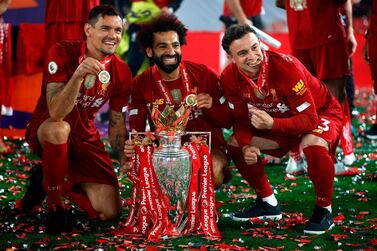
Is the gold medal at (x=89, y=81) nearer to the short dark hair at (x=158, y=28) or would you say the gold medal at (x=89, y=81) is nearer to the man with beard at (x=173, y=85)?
the man with beard at (x=173, y=85)

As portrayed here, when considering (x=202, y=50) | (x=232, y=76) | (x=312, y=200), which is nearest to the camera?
(x=232, y=76)

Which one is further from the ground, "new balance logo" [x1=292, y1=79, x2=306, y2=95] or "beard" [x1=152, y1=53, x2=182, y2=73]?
"beard" [x1=152, y1=53, x2=182, y2=73]

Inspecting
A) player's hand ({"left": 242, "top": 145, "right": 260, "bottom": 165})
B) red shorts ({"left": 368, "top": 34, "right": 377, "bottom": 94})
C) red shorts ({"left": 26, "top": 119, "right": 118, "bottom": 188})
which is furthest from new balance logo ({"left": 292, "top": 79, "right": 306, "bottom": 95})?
red shorts ({"left": 368, "top": 34, "right": 377, "bottom": 94})

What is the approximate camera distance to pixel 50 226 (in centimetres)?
451

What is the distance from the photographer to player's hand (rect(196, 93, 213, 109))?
4805mm

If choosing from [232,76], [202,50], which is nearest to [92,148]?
[232,76]

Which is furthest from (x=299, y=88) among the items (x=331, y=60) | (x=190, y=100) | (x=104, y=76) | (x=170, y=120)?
(x=331, y=60)

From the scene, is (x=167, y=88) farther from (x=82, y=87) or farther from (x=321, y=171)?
(x=321, y=171)

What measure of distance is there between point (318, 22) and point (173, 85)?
64.7 inches

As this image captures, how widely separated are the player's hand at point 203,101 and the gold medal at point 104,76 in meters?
0.54

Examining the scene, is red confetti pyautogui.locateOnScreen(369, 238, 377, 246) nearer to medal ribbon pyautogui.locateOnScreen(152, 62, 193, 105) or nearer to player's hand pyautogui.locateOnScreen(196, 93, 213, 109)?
player's hand pyautogui.locateOnScreen(196, 93, 213, 109)

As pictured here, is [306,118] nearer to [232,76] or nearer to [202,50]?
[232,76]

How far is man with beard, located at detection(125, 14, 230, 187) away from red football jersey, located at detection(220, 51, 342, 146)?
4.5 inches

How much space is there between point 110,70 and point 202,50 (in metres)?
6.27
